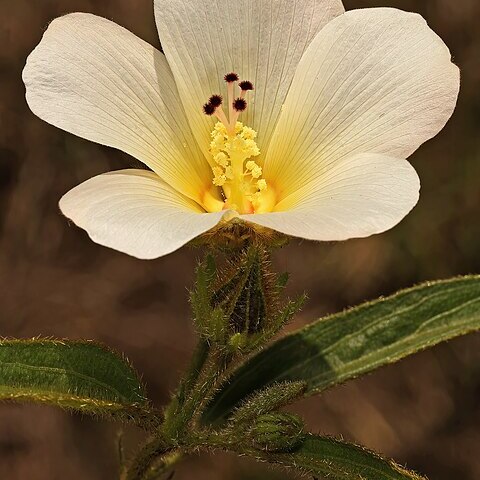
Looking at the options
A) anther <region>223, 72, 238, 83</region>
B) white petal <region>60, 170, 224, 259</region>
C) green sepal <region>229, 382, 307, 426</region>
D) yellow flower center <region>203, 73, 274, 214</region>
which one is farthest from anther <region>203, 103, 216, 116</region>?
green sepal <region>229, 382, 307, 426</region>

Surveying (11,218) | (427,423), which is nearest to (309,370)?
(427,423)

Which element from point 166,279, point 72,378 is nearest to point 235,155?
point 72,378

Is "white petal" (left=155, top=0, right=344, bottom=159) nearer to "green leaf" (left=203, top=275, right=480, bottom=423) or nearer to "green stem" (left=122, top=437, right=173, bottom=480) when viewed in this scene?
"green leaf" (left=203, top=275, right=480, bottom=423)

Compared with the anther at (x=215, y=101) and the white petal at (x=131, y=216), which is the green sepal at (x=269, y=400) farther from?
the anther at (x=215, y=101)

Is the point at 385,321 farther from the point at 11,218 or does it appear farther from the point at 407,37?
the point at 11,218

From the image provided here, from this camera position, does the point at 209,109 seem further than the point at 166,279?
No

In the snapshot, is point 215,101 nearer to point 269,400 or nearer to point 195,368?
point 195,368

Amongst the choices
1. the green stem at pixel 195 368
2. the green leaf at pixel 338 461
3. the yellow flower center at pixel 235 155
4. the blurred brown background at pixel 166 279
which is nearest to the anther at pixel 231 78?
the yellow flower center at pixel 235 155
